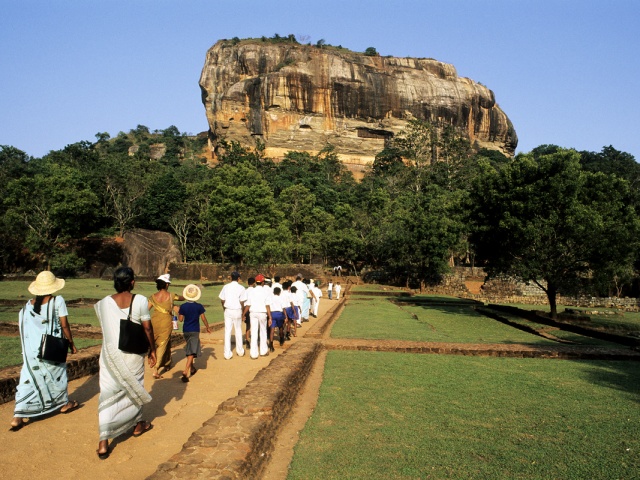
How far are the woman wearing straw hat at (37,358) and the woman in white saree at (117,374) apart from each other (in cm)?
81

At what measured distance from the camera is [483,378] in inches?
282

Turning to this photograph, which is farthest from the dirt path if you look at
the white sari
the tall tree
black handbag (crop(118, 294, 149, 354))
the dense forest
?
the dense forest

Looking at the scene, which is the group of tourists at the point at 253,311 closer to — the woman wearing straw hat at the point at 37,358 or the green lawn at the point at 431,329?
the green lawn at the point at 431,329

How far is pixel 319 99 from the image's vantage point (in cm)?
7612

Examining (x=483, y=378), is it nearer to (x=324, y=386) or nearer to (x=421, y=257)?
(x=324, y=386)

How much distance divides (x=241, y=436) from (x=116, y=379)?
4.00 feet

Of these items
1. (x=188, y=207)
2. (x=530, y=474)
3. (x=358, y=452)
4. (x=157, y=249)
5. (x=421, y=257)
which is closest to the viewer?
(x=530, y=474)

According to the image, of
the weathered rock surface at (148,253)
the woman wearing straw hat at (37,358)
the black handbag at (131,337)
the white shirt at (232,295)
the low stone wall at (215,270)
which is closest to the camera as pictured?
the black handbag at (131,337)

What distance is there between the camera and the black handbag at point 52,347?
4.76m

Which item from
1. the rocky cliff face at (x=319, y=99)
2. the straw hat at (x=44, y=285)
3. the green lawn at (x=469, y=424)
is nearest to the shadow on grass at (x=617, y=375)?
the green lawn at (x=469, y=424)

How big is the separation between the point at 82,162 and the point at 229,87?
29676 millimetres

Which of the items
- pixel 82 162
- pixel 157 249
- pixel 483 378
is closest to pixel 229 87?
pixel 82 162

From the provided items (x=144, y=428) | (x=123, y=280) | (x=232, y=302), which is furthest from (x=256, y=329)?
(x=123, y=280)

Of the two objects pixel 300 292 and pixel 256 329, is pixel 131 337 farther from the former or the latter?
pixel 300 292
